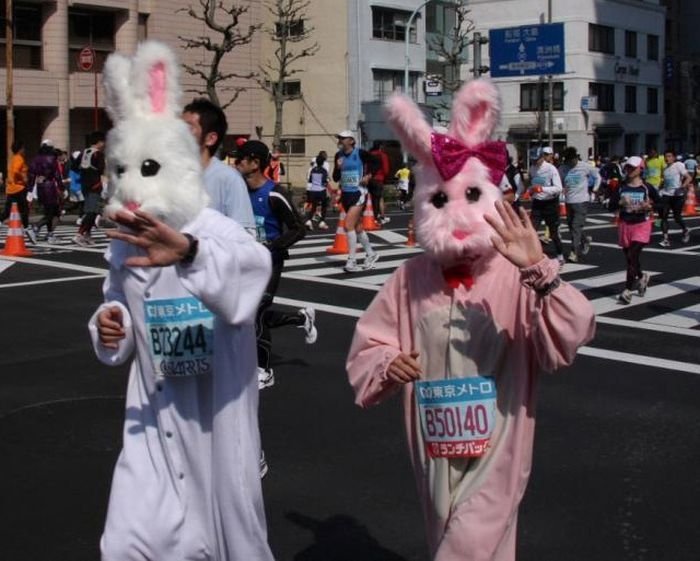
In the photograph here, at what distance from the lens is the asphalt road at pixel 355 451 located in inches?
191

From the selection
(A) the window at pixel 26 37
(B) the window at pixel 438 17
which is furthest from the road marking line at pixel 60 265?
(B) the window at pixel 438 17

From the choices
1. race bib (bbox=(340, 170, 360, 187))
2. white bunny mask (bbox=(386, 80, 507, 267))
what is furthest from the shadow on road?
race bib (bbox=(340, 170, 360, 187))

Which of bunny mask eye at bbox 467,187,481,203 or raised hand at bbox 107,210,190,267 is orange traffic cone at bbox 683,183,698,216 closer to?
bunny mask eye at bbox 467,187,481,203

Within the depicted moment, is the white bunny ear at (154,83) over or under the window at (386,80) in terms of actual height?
under

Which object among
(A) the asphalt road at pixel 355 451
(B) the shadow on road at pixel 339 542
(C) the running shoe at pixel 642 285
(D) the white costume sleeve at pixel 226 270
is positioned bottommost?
(B) the shadow on road at pixel 339 542

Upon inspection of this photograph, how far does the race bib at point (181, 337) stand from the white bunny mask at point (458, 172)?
0.75 metres

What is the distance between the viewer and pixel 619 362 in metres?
8.86

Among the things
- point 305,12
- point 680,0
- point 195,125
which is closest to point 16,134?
point 305,12

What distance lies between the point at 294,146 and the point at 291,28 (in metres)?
5.13

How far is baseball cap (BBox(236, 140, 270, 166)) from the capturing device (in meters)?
7.20

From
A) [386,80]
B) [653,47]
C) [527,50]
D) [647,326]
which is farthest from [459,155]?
[653,47]

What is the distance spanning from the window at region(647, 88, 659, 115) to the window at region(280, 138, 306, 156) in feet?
84.5

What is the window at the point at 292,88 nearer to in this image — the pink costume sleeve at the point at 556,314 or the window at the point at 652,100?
the window at the point at 652,100

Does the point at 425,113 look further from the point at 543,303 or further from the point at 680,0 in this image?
the point at 680,0
